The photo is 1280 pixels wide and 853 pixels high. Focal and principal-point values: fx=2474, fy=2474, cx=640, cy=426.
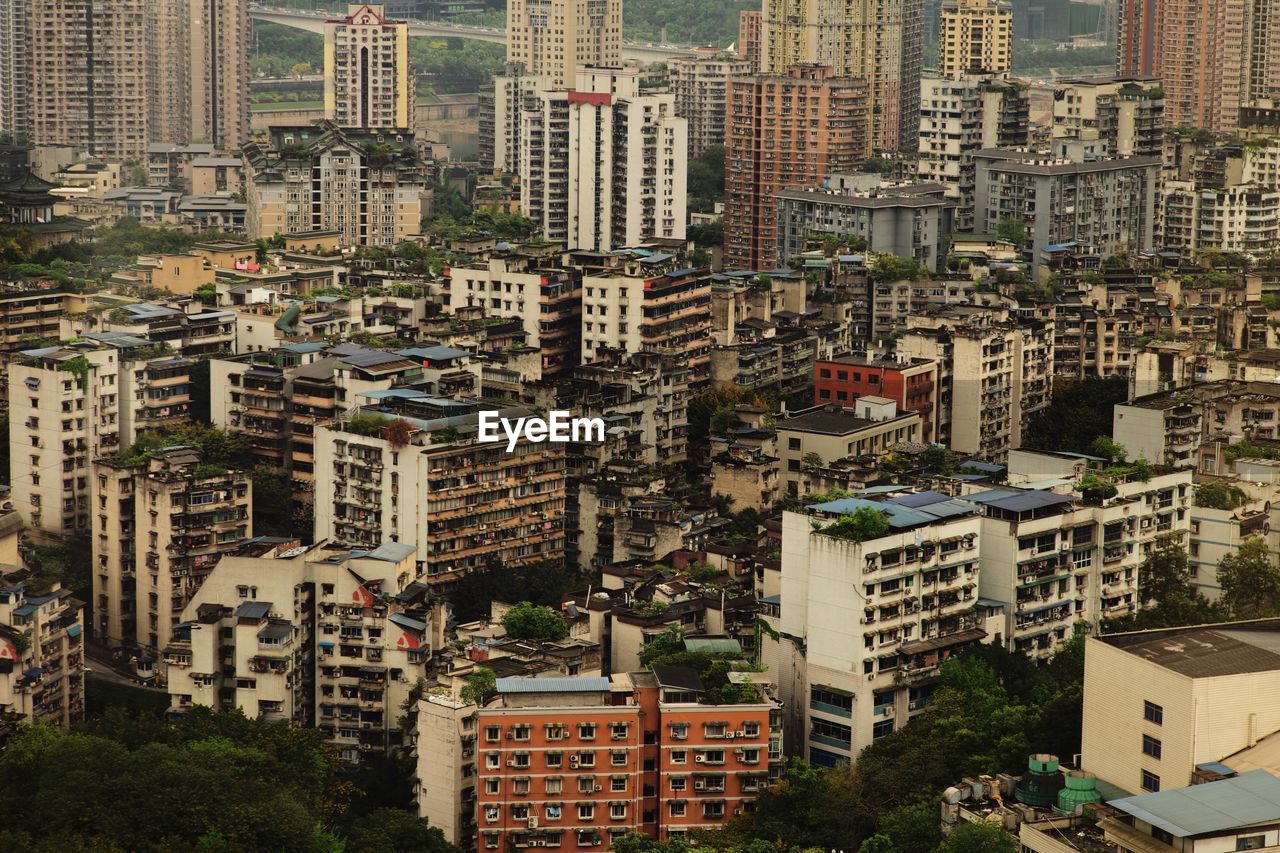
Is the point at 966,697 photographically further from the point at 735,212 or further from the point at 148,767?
the point at 735,212

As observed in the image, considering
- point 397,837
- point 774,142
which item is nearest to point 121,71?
point 774,142

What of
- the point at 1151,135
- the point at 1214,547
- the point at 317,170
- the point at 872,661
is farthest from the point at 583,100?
the point at 872,661

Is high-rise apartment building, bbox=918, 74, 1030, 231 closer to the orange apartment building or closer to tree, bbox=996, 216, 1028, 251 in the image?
tree, bbox=996, 216, 1028, 251

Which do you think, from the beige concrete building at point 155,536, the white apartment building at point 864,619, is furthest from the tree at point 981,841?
the beige concrete building at point 155,536

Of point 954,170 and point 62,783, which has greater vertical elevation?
point 954,170

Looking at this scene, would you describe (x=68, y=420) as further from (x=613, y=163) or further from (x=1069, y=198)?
(x=1069, y=198)

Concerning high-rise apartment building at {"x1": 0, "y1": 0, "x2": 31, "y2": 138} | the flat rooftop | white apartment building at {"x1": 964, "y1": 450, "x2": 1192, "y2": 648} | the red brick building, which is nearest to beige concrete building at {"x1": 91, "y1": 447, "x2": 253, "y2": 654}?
white apartment building at {"x1": 964, "y1": 450, "x2": 1192, "y2": 648}
